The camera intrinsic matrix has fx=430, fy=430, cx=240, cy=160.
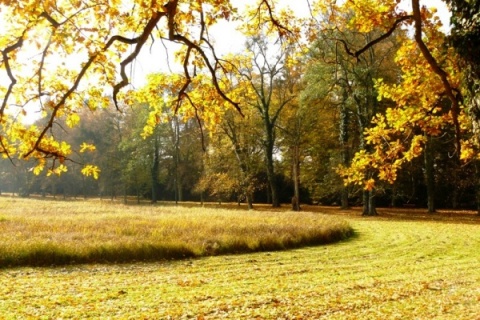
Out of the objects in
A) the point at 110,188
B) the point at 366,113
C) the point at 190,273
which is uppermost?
the point at 366,113

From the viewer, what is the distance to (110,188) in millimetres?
48656

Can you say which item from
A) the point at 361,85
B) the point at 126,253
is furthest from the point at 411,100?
the point at 361,85

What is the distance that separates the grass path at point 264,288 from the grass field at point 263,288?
2 cm

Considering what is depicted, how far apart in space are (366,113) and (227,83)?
68.8ft

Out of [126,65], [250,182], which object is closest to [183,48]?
[126,65]

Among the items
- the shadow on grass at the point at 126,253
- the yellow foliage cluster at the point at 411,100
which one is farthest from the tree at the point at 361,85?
the yellow foliage cluster at the point at 411,100

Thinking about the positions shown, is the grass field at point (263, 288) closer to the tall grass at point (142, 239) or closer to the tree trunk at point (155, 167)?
the tall grass at point (142, 239)

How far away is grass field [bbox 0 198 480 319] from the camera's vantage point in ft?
20.7

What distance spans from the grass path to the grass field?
17 millimetres

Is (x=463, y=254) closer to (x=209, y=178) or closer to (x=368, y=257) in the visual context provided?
(x=368, y=257)

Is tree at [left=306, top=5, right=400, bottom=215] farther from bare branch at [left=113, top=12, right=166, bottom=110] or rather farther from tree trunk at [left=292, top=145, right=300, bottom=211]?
bare branch at [left=113, top=12, right=166, bottom=110]

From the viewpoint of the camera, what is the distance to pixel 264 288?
7.99 metres

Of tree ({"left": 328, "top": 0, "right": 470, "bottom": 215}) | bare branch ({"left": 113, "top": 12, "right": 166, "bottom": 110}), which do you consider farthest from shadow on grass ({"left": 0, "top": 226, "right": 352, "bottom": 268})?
bare branch ({"left": 113, "top": 12, "right": 166, "bottom": 110})

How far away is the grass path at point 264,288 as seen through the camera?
631 centimetres
